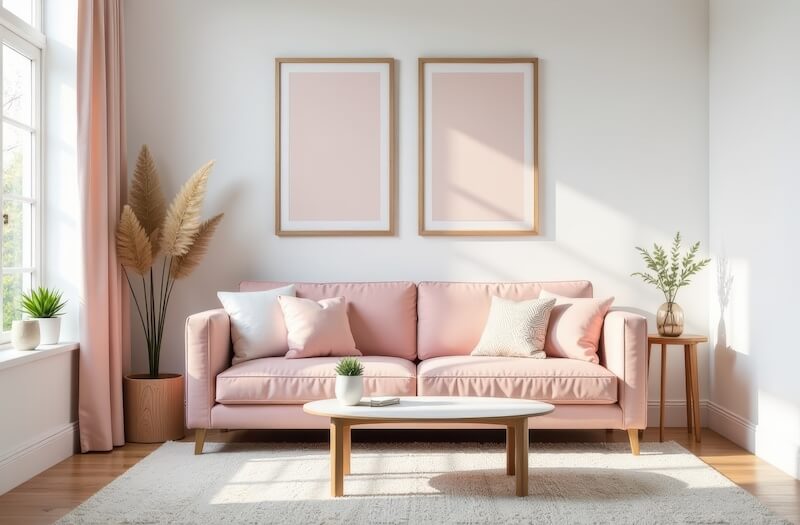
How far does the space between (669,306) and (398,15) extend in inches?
96.6

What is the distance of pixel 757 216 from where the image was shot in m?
4.23

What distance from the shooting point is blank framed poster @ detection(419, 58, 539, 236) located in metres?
4.99

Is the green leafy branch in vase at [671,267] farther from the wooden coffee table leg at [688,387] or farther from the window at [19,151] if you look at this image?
the window at [19,151]

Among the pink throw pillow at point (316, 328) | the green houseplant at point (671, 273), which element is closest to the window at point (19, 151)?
the pink throw pillow at point (316, 328)

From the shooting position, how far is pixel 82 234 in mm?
4203

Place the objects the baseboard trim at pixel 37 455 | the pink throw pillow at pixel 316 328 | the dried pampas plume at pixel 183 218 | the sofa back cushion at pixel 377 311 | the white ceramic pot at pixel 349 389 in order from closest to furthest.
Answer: the white ceramic pot at pixel 349 389 < the baseboard trim at pixel 37 455 < the pink throw pillow at pixel 316 328 < the dried pampas plume at pixel 183 218 < the sofa back cushion at pixel 377 311

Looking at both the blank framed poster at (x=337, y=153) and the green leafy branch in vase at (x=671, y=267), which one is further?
the blank framed poster at (x=337, y=153)

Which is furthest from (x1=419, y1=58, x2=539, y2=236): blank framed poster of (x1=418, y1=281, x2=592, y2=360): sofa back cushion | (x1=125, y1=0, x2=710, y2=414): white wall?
(x1=418, y1=281, x2=592, y2=360): sofa back cushion

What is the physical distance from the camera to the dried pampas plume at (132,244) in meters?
4.38

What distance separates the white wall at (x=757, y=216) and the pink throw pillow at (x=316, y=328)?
2.18m

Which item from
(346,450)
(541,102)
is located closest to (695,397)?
(541,102)

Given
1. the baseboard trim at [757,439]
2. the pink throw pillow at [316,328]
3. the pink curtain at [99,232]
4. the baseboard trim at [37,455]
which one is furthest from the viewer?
the pink throw pillow at [316,328]

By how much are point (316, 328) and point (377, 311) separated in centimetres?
47

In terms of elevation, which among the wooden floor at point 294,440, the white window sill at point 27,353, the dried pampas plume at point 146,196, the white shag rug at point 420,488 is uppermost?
the dried pampas plume at point 146,196
